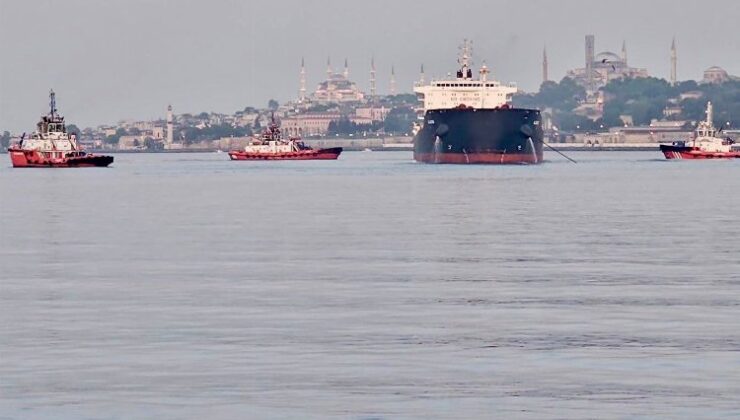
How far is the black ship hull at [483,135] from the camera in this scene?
490 ft

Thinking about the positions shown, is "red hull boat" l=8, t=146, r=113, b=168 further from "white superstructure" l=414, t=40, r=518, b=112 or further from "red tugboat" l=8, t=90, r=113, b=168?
"white superstructure" l=414, t=40, r=518, b=112

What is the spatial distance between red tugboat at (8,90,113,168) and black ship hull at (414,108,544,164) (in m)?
32.2

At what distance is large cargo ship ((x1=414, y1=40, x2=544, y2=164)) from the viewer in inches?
5901

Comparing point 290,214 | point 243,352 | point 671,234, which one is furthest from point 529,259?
point 290,214

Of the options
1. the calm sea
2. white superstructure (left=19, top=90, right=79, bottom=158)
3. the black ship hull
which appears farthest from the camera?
white superstructure (left=19, top=90, right=79, bottom=158)

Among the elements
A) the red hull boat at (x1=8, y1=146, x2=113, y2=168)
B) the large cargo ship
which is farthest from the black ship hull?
the red hull boat at (x1=8, y1=146, x2=113, y2=168)

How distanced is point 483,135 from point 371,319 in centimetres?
12455

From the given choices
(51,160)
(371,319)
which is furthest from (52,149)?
(371,319)

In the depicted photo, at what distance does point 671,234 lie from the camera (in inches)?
1921

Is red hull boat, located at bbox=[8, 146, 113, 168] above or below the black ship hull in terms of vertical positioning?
below

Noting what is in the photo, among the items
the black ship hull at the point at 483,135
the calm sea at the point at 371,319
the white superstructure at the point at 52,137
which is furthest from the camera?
the white superstructure at the point at 52,137

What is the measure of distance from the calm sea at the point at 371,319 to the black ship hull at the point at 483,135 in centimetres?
9203

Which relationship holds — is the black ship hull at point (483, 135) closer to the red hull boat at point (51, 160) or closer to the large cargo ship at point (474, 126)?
the large cargo ship at point (474, 126)

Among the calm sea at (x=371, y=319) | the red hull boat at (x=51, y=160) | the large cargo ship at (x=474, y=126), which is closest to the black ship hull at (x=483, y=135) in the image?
the large cargo ship at (x=474, y=126)
